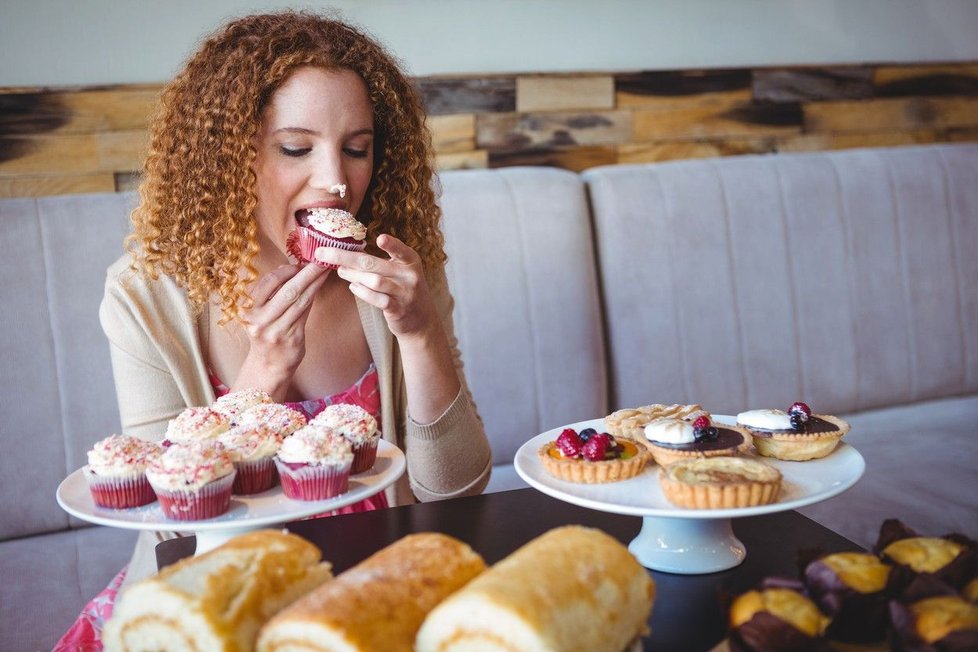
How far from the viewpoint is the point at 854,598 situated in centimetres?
89

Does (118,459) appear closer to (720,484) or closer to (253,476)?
(253,476)

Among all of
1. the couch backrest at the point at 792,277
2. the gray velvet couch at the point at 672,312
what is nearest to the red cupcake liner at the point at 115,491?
the gray velvet couch at the point at 672,312

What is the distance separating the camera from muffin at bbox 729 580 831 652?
2.73 ft

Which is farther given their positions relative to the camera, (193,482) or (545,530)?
(545,530)

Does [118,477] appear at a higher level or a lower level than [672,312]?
higher

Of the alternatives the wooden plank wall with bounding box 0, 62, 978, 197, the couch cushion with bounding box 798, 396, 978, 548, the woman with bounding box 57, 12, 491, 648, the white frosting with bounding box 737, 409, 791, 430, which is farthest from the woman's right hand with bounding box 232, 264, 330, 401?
the couch cushion with bounding box 798, 396, 978, 548

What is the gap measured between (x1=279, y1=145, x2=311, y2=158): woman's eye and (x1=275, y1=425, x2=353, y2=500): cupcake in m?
A: 0.71

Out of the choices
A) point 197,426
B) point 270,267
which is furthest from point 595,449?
point 270,267

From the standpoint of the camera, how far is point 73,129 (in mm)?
2822

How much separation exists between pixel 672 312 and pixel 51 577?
1924 mm

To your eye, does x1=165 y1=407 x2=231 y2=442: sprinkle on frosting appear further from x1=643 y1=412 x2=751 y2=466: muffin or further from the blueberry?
x1=643 y1=412 x2=751 y2=466: muffin

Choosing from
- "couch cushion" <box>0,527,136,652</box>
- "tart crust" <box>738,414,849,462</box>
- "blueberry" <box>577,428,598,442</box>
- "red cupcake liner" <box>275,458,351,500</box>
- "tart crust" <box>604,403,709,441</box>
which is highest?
"red cupcake liner" <box>275,458,351,500</box>

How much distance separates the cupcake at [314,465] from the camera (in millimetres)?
1217

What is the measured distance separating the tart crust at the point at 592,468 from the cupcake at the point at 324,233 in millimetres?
606
